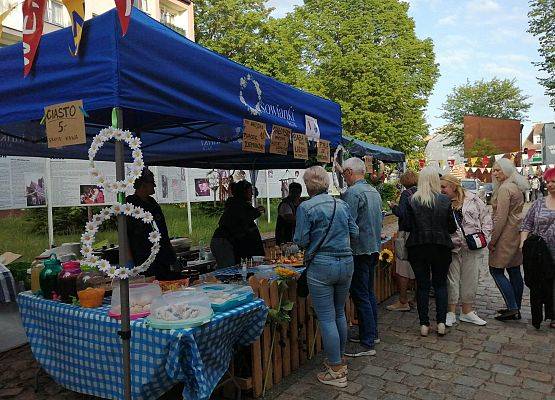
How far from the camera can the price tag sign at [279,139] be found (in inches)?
160

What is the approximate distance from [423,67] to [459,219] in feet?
72.9

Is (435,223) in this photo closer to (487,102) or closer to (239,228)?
(239,228)

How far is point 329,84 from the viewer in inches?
945

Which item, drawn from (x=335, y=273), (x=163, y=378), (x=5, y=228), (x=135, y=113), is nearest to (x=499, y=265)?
(x=335, y=273)

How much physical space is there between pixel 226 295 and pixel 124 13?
1908 mm

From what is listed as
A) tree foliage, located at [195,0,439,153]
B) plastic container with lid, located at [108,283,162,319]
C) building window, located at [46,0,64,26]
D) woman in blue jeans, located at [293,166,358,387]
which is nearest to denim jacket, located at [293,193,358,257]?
woman in blue jeans, located at [293,166,358,387]

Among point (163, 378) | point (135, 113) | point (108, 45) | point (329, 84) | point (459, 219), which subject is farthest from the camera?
point (329, 84)

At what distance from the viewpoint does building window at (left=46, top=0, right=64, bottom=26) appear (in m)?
17.5

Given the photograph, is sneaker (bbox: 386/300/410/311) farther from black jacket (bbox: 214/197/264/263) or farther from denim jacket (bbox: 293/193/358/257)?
denim jacket (bbox: 293/193/358/257)

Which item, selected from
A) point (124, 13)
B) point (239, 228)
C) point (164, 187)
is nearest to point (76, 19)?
point (124, 13)

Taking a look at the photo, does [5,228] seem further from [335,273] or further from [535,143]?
[535,143]

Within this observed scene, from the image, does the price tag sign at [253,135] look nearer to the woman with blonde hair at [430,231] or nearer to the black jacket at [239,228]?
the black jacket at [239,228]

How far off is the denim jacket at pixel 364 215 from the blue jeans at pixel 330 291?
59cm

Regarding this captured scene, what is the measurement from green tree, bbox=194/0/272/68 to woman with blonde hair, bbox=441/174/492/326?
63.4 ft
